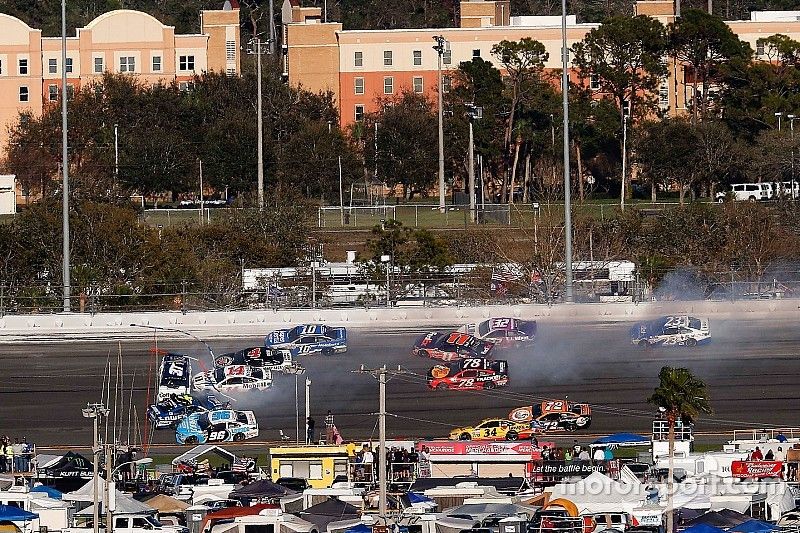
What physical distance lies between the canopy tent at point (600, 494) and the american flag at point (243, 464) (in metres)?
6.65

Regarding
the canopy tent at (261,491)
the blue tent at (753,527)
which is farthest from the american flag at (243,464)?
the blue tent at (753,527)

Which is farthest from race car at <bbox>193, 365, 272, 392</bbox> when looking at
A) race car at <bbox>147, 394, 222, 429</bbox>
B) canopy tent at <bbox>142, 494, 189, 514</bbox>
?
canopy tent at <bbox>142, 494, 189, 514</bbox>

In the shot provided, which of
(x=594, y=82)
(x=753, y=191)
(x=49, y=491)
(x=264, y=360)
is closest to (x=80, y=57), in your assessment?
(x=594, y=82)

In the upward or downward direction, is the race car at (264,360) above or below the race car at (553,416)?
above

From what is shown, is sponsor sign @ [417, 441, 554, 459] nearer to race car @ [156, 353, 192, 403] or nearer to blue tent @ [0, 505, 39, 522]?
race car @ [156, 353, 192, 403]

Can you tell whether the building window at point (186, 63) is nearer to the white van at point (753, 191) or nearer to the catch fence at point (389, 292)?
the white van at point (753, 191)

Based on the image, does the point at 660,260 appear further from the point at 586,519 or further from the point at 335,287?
the point at 586,519

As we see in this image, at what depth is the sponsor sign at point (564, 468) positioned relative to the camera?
3294 centimetres

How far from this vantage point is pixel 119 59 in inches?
4269

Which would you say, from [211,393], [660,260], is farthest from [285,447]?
[660,260]

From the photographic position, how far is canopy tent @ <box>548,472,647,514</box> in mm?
30000

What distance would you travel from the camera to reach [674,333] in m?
46.3

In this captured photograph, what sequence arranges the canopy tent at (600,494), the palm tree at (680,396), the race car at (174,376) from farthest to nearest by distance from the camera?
the race car at (174,376) → the palm tree at (680,396) → the canopy tent at (600,494)

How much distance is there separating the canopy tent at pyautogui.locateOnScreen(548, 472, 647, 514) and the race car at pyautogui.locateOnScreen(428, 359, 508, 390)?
37.8 ft
